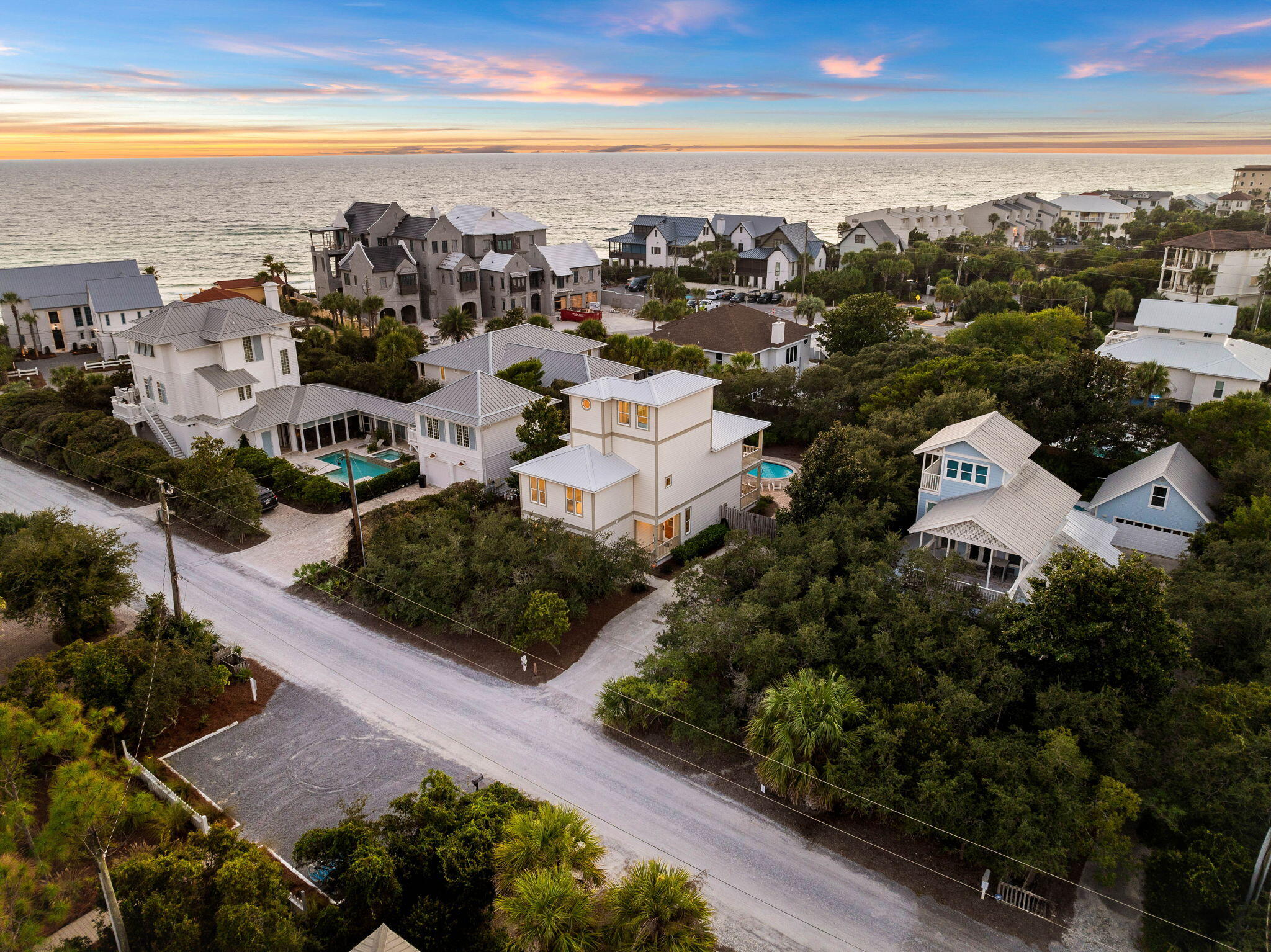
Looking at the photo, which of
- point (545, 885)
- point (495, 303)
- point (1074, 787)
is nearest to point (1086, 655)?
point (1074, 787)

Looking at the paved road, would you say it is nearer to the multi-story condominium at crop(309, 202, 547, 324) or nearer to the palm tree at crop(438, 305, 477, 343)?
the palm tree at crop(438, 305, 477, 343)

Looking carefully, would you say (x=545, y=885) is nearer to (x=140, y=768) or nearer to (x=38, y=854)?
(x=38, y=854)

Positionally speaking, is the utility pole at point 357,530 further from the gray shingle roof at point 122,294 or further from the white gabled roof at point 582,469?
the gray shingle roof at point 122,294

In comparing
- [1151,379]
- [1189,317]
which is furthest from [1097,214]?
[1151,379]

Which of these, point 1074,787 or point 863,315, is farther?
point 863,315

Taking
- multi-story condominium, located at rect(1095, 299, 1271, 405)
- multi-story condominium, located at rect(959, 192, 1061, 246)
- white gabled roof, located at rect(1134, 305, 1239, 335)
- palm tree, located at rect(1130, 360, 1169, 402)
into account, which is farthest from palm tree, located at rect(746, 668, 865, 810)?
multi-story condominium, located at rect(959, 192, 1061, 246)
